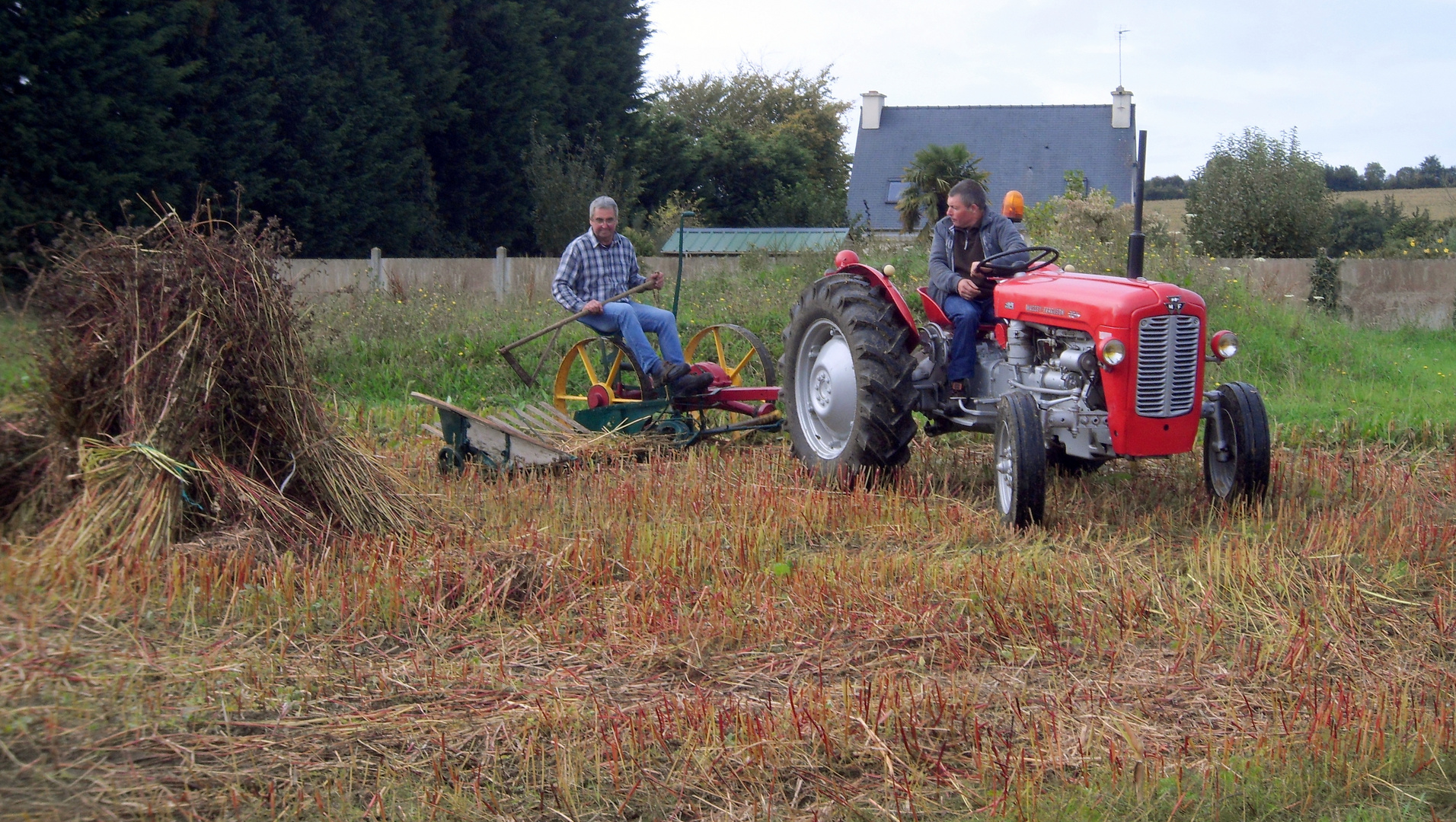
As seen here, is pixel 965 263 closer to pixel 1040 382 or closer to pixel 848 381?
pixel 848 381

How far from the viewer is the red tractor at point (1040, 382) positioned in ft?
17.3

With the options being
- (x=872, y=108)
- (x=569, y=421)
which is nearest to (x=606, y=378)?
(x=569, y=421)

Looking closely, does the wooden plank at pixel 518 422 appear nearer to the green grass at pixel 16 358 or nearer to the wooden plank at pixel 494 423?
the wooden plank at pixel 494 423

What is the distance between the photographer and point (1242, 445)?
5438 mm

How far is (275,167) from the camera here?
20562mm

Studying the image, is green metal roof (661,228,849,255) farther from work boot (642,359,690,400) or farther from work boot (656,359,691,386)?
work boot (656,359,691,386)

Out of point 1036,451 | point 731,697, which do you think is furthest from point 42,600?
point 1036,451

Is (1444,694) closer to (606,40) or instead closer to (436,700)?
(436,700)

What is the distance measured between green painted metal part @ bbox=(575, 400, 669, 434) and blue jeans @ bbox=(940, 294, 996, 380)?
1.85 meters

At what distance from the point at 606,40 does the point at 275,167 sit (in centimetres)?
1222

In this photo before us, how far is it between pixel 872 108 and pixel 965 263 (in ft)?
140

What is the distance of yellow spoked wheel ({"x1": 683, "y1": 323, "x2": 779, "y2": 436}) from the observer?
784cm

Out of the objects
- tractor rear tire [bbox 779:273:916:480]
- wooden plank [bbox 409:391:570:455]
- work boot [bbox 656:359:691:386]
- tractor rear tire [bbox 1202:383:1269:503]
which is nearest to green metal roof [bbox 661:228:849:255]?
work boot [bbox 656:359:691:386]

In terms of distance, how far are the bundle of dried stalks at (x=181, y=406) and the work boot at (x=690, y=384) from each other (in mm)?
2256
